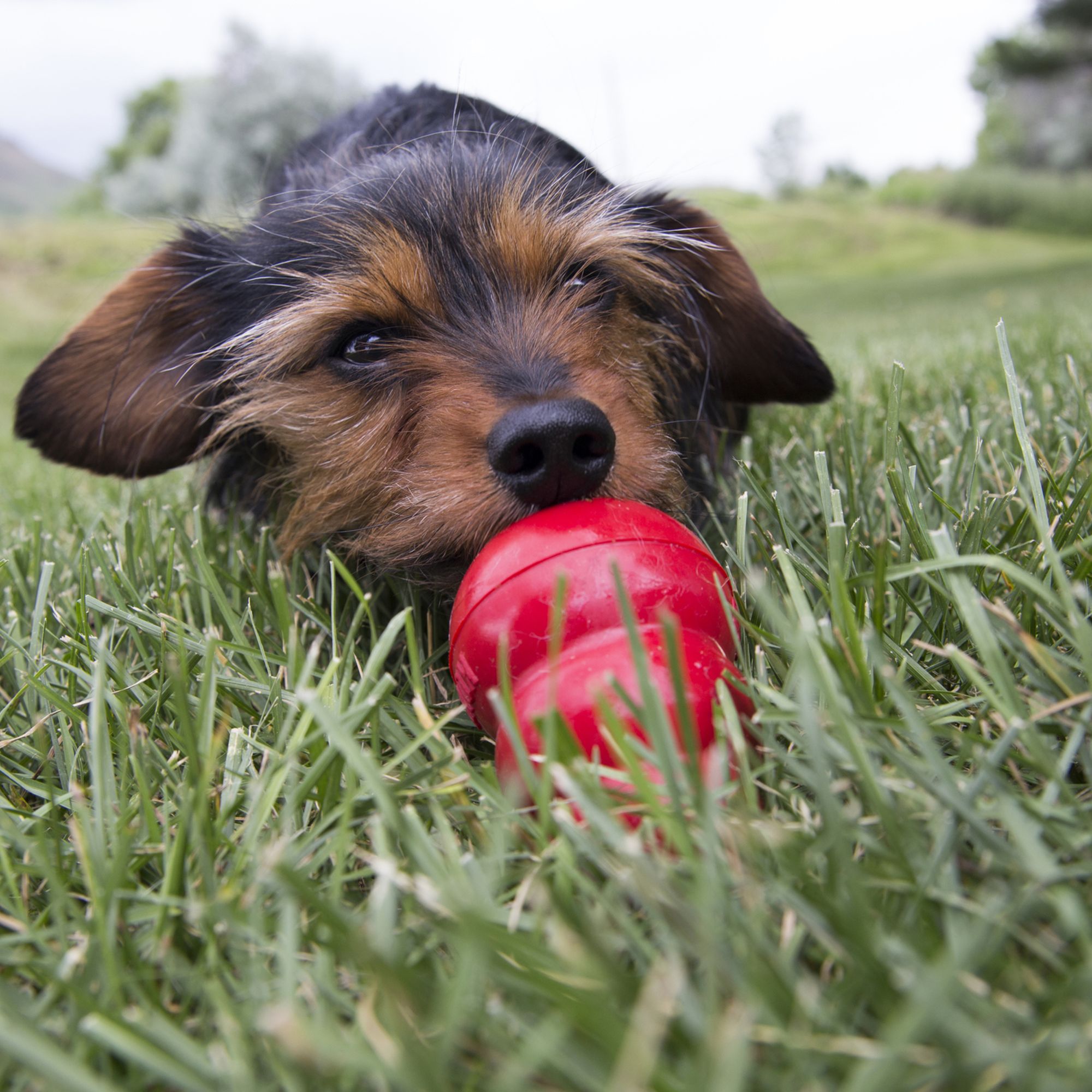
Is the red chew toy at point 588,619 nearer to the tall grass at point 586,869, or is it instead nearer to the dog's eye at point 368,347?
the tall grass at point 586,869

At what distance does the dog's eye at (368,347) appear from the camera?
2.22m

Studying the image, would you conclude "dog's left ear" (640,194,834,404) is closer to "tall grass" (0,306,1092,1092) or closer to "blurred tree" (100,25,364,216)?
"tall grass" (0,306,1092,1092)

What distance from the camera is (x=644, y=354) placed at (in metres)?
2.54

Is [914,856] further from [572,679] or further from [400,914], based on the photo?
[400,914]

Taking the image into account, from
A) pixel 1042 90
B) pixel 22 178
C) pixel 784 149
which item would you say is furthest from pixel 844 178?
pixel 22 178

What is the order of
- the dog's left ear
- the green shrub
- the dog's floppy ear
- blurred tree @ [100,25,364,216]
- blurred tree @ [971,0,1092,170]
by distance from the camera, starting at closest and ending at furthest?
1. the dog's floppy ear
2. the dog's left ear
3. blurred tree @ [971,0,1092,170]
4. blurred tree @ [100,25,364,216]
5. the green shrub

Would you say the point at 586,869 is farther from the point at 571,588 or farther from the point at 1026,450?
the point at 1026,450

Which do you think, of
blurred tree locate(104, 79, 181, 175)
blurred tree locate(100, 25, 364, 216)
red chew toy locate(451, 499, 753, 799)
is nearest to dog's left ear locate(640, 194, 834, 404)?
red chew toy locate(451, 499, 753, 799)

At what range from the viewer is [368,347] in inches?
87.9

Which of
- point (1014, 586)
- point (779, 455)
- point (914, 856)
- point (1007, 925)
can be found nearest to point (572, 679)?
point (914, 856)

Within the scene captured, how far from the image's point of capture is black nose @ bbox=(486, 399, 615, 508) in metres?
1.78

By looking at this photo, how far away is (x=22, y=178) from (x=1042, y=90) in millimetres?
200888

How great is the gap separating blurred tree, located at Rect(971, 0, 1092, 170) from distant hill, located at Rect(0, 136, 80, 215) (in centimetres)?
13081

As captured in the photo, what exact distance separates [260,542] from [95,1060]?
1.42 metres
